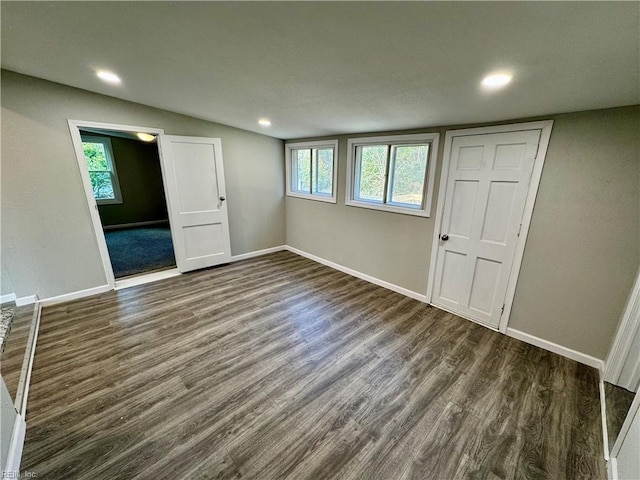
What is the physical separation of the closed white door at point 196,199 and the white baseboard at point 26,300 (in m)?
1.51

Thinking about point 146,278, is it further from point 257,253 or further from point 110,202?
point 110,202

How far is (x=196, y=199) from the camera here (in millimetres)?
3814

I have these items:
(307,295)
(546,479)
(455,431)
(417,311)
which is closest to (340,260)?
(307,295)

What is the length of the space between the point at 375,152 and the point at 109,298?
3991mm

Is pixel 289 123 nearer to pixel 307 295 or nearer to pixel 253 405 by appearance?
pixel 307 295

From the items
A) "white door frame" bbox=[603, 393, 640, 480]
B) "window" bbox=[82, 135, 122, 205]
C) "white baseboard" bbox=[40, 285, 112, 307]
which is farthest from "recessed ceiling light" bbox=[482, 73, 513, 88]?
"window" bbox=[82, 135, 122, 205]

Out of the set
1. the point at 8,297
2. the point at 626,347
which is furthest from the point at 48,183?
the point at 626,347

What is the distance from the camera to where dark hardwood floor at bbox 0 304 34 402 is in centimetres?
185

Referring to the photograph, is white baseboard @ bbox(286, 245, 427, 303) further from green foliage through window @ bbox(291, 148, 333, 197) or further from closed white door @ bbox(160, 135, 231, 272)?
closed white door @ bbox(160, 135, 231, 272)

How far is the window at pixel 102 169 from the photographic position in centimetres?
587

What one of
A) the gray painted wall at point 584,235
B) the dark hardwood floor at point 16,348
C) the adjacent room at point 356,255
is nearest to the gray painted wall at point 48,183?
the adjacent room at point 356,255

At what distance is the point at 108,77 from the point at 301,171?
2.92 meters

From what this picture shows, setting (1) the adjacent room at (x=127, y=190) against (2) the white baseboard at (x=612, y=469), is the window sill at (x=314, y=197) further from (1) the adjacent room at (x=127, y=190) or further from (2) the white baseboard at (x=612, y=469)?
(2) the white baseboard at (x=612, y=469)

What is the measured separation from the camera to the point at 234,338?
2436 mm
